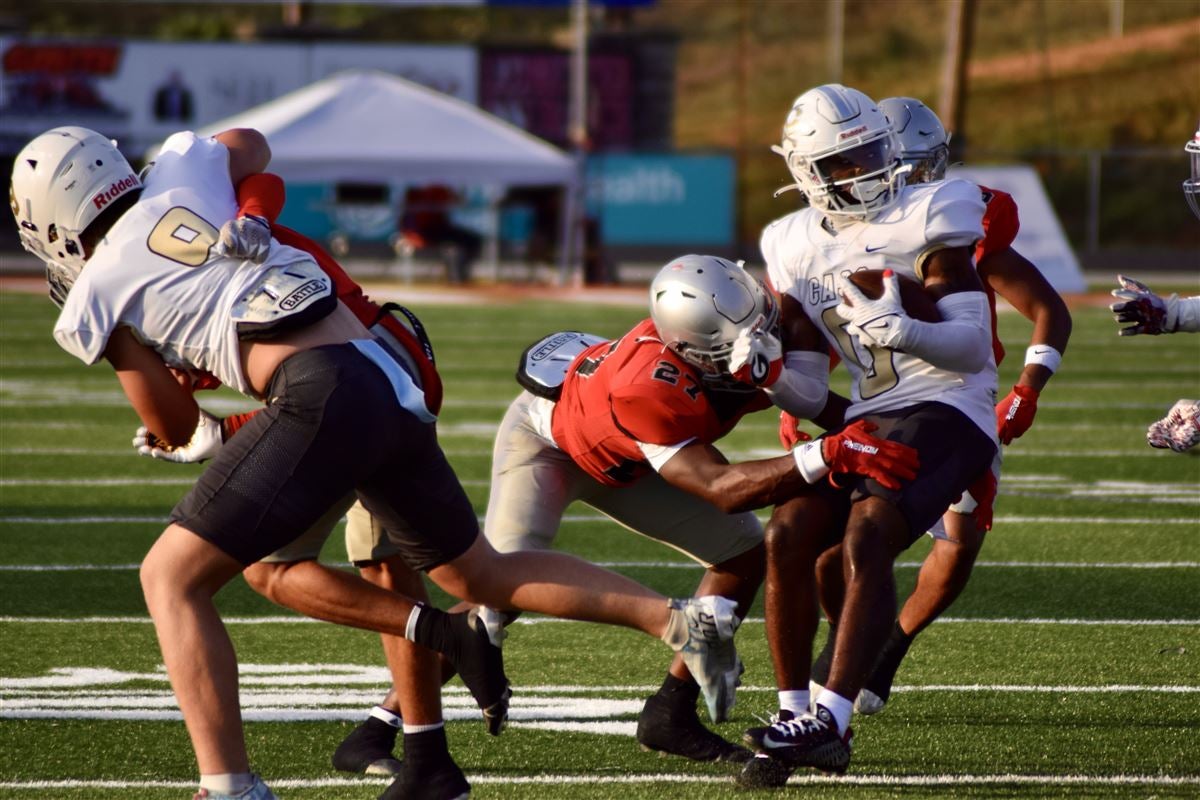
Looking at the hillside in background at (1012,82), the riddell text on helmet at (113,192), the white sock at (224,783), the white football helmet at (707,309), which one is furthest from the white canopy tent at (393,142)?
the white sock at (224,783)

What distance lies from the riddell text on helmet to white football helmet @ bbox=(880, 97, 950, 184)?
2.18 meters

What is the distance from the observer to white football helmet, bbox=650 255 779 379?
4.08 meters

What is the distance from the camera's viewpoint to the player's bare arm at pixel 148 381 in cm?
368

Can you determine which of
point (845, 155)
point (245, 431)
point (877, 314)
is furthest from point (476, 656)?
point (845, 155)

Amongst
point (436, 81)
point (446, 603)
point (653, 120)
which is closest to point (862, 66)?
point (653, 120)

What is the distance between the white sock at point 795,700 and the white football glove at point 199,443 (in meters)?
1.45

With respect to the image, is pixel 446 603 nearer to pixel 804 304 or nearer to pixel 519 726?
pixel 519 726

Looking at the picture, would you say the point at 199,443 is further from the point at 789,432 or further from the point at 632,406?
the point at 789,432

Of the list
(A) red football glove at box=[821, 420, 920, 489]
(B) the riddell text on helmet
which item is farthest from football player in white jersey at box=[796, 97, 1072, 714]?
(B) the riddell text on helmet

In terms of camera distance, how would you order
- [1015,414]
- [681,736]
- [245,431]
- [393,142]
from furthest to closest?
[393,142]
[1015,414]
[681,736]
[245,431]

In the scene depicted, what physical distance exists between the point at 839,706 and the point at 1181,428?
144cm

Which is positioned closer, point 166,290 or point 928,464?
point 166,290

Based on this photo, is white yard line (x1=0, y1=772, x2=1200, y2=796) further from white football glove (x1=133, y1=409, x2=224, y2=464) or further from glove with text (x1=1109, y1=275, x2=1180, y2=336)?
glove with text (x1=1109, y1=275, x2=1180, y2=336)

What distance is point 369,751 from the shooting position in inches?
166
